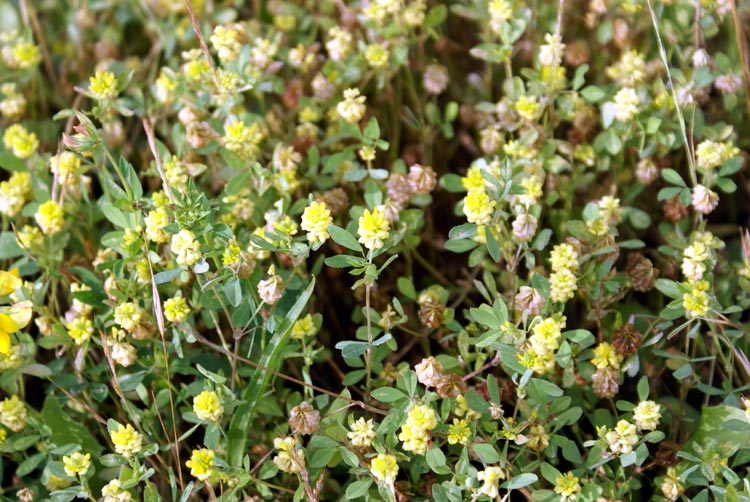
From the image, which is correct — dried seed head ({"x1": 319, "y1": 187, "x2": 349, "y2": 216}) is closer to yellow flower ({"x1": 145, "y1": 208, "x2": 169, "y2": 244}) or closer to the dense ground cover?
the dense ground cover

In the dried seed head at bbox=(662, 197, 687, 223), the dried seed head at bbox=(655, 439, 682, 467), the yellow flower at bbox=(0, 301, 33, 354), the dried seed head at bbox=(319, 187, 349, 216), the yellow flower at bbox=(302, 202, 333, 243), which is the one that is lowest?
the dried seed head at bbox=(655, 439, 682, 467)

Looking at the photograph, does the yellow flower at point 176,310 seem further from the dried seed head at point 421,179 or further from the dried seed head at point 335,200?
the dried seed head at point 421,179

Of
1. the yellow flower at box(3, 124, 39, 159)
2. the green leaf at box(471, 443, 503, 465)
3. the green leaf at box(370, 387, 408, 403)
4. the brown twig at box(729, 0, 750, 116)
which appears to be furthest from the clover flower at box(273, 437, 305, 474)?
the brown twig at box(729, 0, 750, 116)

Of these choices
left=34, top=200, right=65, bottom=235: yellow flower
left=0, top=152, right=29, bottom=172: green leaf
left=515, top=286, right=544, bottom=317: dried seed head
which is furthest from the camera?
left=0, top=152, right=29, bottom=172: green leaf


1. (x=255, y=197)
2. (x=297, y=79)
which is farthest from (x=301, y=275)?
(x=297, y=79)

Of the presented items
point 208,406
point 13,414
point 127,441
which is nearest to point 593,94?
point 208,406

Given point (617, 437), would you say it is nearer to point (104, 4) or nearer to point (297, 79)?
point (297, 79)

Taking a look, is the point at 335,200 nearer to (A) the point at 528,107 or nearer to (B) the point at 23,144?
(A) the point at 528,107

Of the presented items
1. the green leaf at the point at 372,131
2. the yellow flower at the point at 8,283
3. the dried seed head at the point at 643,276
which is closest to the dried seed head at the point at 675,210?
the dried seed head at the point at 643,276
